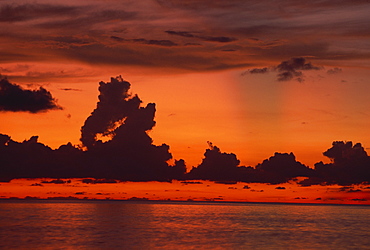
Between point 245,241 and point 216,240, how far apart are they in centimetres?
644

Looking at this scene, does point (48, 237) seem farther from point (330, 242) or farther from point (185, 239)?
point (330, 242)

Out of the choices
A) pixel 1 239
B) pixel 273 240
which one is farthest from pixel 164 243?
pixel 1 239

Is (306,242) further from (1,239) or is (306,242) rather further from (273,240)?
(1,239)

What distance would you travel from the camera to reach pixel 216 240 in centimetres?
12519

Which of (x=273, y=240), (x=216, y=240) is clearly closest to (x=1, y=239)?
(x=216, y=240)

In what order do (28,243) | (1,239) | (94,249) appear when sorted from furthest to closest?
1. (1,239)
2. (28,243)
3. (94,249)

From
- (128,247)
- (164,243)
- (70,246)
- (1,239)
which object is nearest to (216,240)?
(164,243)

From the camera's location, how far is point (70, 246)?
106 meters

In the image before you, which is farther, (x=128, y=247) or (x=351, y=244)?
(x=351, y=244)

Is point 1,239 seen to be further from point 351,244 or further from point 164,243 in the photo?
point 351,244

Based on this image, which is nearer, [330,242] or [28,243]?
[28,243]

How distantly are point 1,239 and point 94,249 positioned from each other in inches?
1171

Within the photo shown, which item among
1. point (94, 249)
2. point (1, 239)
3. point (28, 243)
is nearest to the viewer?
point (94, 249)

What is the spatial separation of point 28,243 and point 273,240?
5260 centimetres
